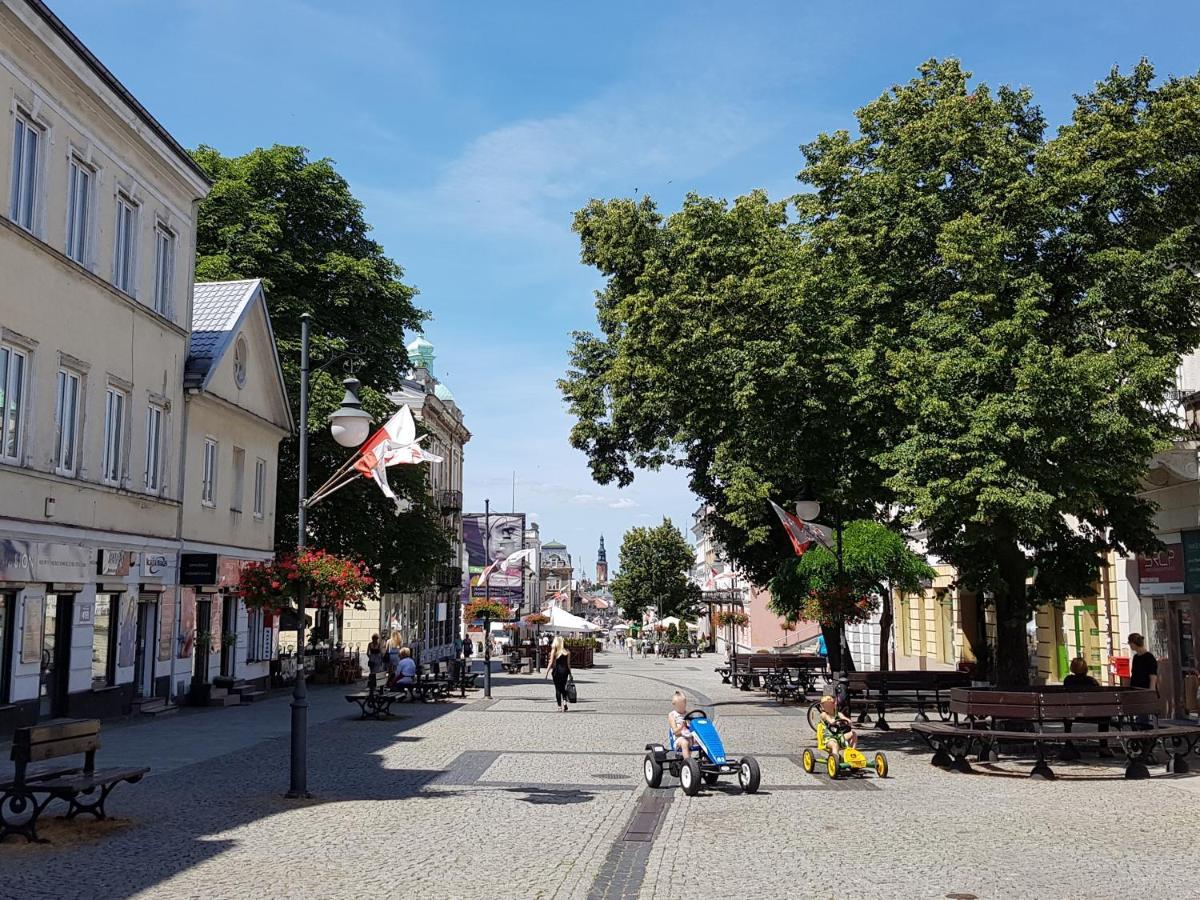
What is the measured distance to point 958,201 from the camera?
1800cm

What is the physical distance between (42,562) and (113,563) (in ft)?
9.43

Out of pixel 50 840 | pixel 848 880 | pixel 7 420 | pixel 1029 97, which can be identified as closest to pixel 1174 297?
pixel 1029 97

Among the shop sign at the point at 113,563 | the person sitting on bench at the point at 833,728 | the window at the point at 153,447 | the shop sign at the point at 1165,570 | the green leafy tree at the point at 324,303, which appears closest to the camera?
the person sitting on bench at the point at 833,728

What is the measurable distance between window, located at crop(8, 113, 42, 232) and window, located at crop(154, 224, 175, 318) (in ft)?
16.4

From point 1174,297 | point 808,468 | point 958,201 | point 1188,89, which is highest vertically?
point 1188,89

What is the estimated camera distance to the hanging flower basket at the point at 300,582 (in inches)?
627

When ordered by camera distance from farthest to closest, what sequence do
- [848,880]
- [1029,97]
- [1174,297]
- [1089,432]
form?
[1029,97], [1174,297], [1089,432], [848,880]

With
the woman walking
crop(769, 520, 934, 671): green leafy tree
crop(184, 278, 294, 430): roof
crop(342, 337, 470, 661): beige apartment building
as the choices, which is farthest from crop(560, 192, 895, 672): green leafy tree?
crop(342, 337, 470, 661): beige apartment building

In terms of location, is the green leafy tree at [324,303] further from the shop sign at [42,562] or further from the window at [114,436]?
the shop sign at [42,562]

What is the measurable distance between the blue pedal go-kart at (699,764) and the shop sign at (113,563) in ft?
38.8

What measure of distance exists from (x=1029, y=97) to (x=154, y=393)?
17530 mm

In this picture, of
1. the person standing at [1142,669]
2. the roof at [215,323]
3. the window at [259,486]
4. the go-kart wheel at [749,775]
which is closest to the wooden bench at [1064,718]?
the person standing at [1142,669]

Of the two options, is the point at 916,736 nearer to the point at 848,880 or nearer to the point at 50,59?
the point at 848,880

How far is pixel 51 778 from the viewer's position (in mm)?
11000
